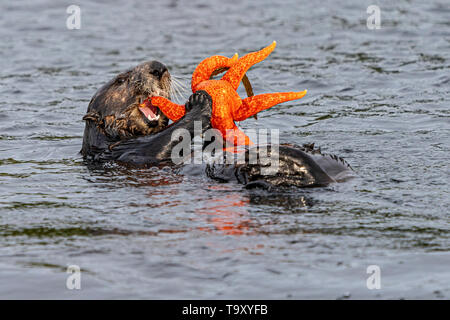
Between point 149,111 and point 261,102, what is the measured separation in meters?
1.22

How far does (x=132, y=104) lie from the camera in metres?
5.76

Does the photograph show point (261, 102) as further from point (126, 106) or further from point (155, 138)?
point (126, 106)

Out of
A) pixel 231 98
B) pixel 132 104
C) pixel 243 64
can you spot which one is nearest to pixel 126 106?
pixel 132 104

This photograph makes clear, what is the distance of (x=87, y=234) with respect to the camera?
4.18 metres

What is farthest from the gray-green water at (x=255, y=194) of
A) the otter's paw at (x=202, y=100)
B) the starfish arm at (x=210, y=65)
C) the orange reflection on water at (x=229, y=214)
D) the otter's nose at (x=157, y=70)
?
the otter's nose at (x=157, y=70)

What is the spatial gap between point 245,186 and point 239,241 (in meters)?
0.93

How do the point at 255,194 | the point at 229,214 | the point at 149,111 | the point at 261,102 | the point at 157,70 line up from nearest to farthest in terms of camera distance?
the point at 229,214
the point at 255,194
the point at 261,102
the point at 157,70
the point at 149,111

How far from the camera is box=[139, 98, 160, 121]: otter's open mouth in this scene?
228 inches

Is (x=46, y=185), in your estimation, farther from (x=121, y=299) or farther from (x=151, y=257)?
(x=121, y=299)

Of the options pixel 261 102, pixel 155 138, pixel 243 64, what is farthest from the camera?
pixel 155 138

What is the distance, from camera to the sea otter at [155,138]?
470cm

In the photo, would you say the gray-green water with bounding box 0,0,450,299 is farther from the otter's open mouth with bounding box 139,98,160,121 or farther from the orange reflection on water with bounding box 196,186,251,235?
the otter's open mouth with bounding box 139,98,160,121

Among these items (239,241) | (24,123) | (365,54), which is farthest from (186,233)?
(365,54)

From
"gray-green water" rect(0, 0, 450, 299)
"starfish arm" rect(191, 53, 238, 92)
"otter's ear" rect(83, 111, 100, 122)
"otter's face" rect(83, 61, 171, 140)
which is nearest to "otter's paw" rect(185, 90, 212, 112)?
"starfish arm" rect(191, 53, 238, 92)
